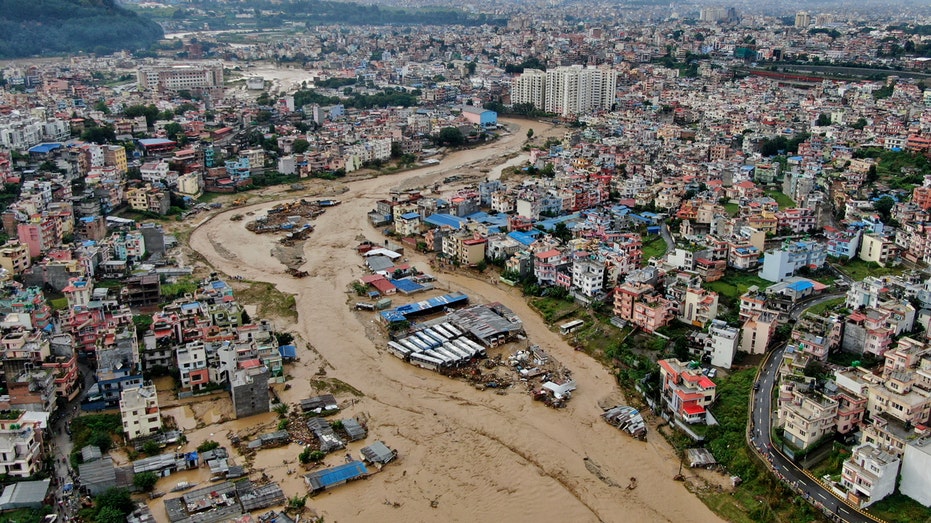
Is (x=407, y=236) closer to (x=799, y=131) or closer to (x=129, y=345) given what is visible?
(x=129, y=345)

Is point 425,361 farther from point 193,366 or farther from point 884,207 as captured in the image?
point 884,207

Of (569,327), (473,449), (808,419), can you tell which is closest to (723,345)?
(808,419)

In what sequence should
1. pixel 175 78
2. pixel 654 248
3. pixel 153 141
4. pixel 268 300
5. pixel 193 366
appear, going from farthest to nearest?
pixel 175 78 → pixel 153 141 → pixel 654 248 → pixel 268 300 → pixel 193 366

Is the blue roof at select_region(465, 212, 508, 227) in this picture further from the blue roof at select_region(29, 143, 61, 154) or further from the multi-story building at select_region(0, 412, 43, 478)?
the blue roof at select_region(29, 143, 61, 154)

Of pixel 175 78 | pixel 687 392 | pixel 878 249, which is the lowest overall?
pixel 687 392

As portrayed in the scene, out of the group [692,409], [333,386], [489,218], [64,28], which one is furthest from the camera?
[64,28]

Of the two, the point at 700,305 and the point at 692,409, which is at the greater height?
the point at 700,305
